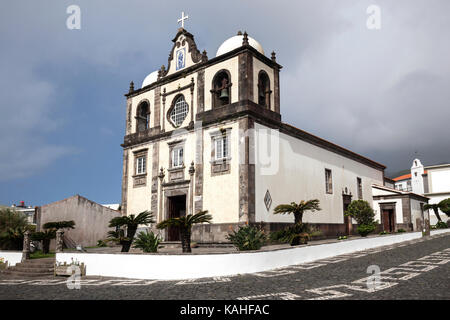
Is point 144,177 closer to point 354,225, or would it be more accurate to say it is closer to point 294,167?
point 294,167

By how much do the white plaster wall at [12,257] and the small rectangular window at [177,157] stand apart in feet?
26.0

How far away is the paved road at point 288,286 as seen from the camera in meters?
7.32

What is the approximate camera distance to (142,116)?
2206 centimetres

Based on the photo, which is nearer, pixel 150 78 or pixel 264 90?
pixel 264 90

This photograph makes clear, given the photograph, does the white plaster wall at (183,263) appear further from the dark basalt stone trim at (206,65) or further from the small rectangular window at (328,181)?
the small rectangular window at (328,181)

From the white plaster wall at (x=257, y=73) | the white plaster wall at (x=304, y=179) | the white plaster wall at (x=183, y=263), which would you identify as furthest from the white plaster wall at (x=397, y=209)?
the white plaster wall at (x=183, y=263)

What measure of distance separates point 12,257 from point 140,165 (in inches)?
320

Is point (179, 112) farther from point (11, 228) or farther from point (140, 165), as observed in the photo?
point (11, 228)

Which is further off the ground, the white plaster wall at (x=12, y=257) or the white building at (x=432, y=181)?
the white building at (x=432, y=181)

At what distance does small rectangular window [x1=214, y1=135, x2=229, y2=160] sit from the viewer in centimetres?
1690

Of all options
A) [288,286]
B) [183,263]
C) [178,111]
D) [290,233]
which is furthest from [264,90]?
[288,286]

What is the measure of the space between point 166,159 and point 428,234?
18589 mm

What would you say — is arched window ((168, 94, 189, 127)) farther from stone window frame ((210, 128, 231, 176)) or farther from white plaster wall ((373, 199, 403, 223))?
white plaster wall ((373, 199, 403, 223))
